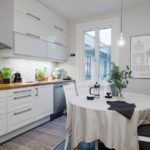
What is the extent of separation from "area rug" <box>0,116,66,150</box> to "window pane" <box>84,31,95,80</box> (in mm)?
1730

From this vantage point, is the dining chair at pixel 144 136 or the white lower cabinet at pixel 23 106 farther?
the white lower cabinet at pixel 23 106

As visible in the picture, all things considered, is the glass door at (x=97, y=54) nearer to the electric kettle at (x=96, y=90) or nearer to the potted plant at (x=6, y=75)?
the electric kettle at (x=96, y=90)

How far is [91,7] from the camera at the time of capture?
11.5ft

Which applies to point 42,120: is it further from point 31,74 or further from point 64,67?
point 64,67

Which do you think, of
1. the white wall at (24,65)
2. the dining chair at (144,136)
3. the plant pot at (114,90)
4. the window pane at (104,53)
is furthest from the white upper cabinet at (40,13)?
the dining chair at (144,136)

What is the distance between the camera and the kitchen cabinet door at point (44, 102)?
291 centimetres

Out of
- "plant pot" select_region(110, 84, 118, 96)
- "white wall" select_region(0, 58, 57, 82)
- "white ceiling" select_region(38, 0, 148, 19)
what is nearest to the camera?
"plant pot" select_region(110, 84, 118, 96)

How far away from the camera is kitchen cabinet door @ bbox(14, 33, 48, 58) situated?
274cm

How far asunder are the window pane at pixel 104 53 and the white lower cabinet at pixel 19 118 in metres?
2.09

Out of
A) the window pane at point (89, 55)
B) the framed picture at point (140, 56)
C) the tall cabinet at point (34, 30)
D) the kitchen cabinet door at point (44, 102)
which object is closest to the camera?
the tall cabinet at point (34, 30)

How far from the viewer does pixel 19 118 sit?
248cm

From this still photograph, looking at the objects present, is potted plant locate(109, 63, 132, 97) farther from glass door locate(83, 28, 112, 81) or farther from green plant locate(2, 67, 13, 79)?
green plant locate(2, 67, 13, 79)

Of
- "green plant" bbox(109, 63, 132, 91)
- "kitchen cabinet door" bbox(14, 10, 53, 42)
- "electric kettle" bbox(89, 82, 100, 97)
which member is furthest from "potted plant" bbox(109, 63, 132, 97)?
"kitchen cabinet door" bbox(14, 10, 53, 42)

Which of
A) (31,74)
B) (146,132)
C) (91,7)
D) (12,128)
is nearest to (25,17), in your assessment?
(31,74)
